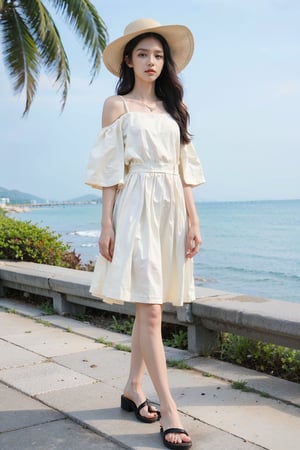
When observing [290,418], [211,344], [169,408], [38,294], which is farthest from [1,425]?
[38,294]

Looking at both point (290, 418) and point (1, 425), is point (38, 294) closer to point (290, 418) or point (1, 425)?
point (1, 425)

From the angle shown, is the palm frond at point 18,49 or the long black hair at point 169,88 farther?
the palm frond at point 18,49

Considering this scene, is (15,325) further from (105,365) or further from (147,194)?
(147,194)

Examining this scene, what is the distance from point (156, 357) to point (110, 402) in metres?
0.66

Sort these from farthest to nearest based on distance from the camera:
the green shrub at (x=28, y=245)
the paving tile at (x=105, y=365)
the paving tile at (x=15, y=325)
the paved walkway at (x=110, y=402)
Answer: the green shrub at (x=28, y=245) → the paving tile at (x=15, y=325) → the paving tile at (x=105, y=365) → the paved walkway at (x=110, y=402)

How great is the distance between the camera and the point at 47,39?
1212 cm

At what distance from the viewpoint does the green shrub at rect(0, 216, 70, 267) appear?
7562 millimetres

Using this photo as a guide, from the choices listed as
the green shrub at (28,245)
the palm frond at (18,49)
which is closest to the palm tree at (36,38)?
the palm frond at (18,49)

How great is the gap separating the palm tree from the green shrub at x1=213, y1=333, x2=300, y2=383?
895 cm

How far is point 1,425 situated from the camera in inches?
121

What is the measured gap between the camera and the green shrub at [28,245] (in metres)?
7.56

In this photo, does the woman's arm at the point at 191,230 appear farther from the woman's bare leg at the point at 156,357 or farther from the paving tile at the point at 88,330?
the paving tile at the point at 88,330

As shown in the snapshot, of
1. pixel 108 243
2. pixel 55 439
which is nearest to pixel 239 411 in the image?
pixel 55 439

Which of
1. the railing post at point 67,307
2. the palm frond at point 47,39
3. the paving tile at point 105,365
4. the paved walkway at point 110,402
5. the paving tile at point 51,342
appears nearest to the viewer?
the paved walkway at point 110,402
